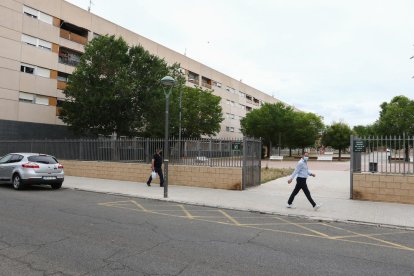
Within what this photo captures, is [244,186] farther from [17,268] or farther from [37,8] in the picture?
[37,8]

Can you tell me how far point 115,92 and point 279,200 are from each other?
773 inches

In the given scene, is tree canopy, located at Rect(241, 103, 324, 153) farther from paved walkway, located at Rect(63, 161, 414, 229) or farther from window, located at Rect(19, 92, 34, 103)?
paved walkway, located at Rect(63, 161, 414, 229)

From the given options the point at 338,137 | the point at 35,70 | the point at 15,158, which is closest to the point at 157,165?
the point at 15,158

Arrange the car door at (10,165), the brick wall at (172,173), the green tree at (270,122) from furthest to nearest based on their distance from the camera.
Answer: the green tree at (270,122), the brick wall at (172,173), the car door at (10,165)

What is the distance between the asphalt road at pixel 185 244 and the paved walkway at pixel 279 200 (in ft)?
2.76

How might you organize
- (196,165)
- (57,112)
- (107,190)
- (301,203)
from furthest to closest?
(57,112), (196,165), (107,190), (301,203)

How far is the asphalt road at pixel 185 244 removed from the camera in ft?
16.5

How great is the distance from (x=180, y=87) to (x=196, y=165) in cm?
Result: 2449

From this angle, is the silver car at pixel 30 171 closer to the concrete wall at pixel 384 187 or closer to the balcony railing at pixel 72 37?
the concrete wall at pixel 384 187

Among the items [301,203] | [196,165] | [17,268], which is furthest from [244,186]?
[17,268]

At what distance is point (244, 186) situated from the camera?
1495 centimetres

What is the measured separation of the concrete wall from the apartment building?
27.2 metres

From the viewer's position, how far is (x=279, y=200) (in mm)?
12531

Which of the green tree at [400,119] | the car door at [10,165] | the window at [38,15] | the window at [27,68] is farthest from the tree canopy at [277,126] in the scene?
the car door at [10,165]
